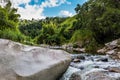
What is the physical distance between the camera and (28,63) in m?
7.61

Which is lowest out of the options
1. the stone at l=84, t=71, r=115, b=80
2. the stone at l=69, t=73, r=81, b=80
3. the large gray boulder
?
the stone at l=69, t=73, r=81, b=80

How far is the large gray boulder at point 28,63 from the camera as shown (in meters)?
7.19

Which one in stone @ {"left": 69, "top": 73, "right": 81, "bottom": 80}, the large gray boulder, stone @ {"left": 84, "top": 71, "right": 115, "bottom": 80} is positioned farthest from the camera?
stone @ {"left": 69, "top": 73, "right": 81, "bottom": 80}

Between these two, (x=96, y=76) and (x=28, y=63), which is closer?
(x=28, y=63)

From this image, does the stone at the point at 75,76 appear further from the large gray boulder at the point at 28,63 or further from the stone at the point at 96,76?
the large gray boulder at the point at 28,63

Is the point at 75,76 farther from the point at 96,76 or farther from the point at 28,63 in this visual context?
the point at 28,63

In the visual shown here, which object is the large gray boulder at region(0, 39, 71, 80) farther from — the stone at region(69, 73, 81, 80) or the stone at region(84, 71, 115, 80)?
the stone at region(84, 71, 115, 80)

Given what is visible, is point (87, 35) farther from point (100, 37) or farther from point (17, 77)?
point (17, 77)

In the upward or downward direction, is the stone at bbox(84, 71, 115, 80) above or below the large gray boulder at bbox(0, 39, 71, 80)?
below

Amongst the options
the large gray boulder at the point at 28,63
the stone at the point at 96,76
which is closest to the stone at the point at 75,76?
the stone at the point at 96,76

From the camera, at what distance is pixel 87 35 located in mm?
41000

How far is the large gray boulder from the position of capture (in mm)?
7187

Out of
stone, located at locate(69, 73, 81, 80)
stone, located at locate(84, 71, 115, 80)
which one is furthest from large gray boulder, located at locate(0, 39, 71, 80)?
stone, located at locate(84, 71, 115, 80)

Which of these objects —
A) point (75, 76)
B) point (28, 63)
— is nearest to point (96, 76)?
point (75, 76)
